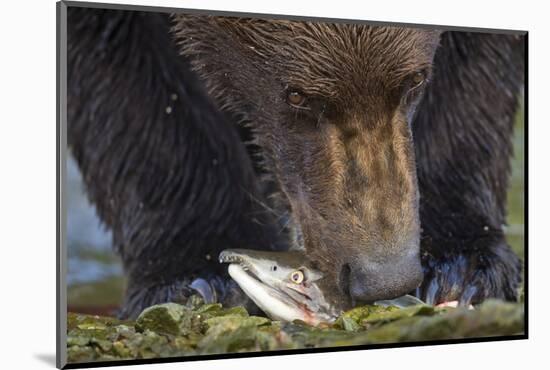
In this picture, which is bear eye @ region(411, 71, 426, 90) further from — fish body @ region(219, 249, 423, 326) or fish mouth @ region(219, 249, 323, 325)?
fish mouth @ region(219, 249, 323, 325)

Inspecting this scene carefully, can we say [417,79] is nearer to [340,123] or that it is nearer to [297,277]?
[340,123]

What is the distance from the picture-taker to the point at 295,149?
4.61 meters

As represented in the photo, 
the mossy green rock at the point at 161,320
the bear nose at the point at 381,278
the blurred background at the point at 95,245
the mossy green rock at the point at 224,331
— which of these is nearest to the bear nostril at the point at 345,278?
the bear nose at the point at 381,278

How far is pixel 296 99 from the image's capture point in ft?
14.9

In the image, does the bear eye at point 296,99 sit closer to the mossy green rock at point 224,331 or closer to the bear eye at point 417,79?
the bear eye at point 417,79

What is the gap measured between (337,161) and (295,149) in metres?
0.18

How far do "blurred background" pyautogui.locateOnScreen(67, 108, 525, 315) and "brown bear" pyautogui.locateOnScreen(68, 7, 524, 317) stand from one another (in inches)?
2.3

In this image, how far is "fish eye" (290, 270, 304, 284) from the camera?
4637 millimetres

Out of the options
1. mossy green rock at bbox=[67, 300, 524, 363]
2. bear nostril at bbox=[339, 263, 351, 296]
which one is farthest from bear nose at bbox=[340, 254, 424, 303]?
mossy green rock at bbox=[67, 300, 524, 363]

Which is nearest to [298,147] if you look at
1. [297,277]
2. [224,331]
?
[297,277]

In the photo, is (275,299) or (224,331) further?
(275,299)

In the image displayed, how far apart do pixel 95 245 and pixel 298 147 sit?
102cm

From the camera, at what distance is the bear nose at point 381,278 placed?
450cm

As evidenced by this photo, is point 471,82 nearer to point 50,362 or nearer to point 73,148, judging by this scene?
point 73,148
